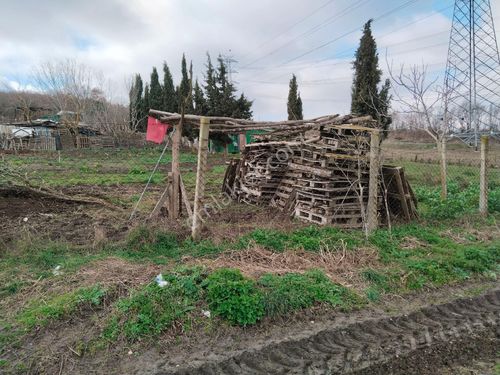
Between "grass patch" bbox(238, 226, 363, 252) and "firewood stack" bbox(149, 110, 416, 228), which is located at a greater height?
"firewood stack" bbox(149, 110, 416, 228)

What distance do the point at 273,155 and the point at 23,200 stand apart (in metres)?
6.76

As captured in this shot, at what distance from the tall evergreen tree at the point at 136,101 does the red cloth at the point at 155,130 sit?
33704mm

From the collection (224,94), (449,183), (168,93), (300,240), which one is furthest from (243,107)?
(300,240)

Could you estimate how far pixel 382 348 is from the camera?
3.51 metres

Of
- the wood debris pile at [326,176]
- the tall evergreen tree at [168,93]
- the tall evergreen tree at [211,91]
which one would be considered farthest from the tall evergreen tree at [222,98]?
the wood debris pile at [326,176]

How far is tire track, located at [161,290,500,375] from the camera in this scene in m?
3.21

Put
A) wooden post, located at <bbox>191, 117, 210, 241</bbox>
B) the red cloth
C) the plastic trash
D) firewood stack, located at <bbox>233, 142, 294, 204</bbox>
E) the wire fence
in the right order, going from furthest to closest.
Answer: firewood stack, located at <bbox>233, 142, 294, 204</bbox> → the wire fence → the red cloth → wooden post, located at <bbox>191, 117, 210, 241</bbox> → the plastic trash

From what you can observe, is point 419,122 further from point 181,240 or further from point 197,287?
point 197,287

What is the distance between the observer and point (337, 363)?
10.7ft

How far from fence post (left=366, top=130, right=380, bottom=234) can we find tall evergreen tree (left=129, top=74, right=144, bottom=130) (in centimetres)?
3672

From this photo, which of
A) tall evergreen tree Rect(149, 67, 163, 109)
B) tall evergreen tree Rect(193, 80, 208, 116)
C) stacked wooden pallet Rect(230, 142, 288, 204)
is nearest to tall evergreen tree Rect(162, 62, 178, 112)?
tall evergreen tree Rect(149, 67, 163, 109)

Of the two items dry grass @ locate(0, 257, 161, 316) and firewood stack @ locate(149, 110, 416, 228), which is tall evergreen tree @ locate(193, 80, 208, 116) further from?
dry grass @ locate(0, 257, 161, 316)

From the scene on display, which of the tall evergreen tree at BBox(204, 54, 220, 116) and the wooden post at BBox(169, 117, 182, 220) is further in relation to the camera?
the tall evergreen tree at BBox(204, 54, 220, 116)

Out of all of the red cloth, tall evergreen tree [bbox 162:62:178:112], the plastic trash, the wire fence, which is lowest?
the plastic trash
